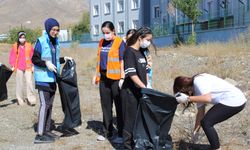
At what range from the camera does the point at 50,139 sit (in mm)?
7191

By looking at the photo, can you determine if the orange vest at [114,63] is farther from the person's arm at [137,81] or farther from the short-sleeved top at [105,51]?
the person's arm at [137,81]

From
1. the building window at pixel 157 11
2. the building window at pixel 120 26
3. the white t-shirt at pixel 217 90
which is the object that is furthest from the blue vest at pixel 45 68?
the building window at pixel 120 26

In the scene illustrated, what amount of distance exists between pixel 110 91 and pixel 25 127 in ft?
7.11

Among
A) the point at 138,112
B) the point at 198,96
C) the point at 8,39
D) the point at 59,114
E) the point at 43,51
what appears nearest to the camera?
the point at 198,96

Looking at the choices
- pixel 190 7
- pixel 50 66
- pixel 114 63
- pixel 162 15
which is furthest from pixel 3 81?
pixel 162 15

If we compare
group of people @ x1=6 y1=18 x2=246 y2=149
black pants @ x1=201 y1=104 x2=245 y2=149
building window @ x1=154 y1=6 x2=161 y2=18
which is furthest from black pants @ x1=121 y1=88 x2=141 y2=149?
building window @ x1=154 y1=6 x2=161 y2=18

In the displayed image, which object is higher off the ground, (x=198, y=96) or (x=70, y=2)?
(x=70, y=2)

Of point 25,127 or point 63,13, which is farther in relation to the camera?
point 63,13

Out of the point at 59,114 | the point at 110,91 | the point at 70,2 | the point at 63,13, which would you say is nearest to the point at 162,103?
the point at 110,91

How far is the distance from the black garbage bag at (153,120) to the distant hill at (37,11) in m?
128

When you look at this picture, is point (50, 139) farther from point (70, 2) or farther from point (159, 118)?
point (70, 2)

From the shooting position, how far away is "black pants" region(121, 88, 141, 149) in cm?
635

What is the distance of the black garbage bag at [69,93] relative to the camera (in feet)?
23.8

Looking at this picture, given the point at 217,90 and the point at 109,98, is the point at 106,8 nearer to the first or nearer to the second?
the point at 109,98
